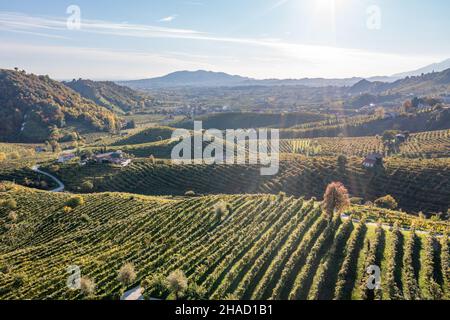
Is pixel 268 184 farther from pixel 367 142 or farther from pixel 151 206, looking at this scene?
pixel 367 142

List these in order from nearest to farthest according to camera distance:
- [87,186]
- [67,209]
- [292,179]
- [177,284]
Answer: [177,284] < [67,209] < [87,186] < [292,179]

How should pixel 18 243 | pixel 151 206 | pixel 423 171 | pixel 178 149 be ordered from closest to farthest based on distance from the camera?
pixel 18 243
pixel 151 206
pixel 423 171
pixel 178 149

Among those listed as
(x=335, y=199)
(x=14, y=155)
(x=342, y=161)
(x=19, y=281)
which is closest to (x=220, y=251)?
(x=335, y=199)

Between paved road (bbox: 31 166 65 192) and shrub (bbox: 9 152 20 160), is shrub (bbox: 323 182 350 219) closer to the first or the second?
paved road (bbox: 31 166 65 192)

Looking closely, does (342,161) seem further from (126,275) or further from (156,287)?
(126,275)

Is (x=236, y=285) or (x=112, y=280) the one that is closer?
(x=236, y=285)

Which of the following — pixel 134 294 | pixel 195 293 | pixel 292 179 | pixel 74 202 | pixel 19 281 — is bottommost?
pixel 19 281
